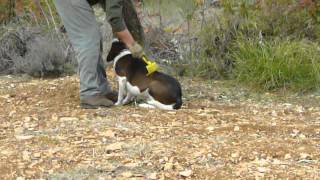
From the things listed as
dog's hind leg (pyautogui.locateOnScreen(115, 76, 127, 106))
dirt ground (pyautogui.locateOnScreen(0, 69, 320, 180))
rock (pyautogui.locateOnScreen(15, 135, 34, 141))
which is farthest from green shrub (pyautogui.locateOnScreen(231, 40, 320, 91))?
rock (pyautogui.locateOnScreen(15, 135, 34, 141))

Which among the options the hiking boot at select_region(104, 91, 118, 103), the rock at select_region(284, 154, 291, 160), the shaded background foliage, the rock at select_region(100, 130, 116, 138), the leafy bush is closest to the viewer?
the rock at select_region(284, 154, 291, 160)

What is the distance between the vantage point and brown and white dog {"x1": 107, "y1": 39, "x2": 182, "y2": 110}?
693 cm

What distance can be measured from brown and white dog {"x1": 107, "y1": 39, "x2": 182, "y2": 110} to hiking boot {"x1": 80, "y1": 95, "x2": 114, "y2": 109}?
0.59 ft

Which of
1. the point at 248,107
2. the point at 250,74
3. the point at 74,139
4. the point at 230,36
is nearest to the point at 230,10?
the point at 230,36

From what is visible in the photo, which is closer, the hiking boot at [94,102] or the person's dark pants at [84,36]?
the person's dark pants at [84,36]

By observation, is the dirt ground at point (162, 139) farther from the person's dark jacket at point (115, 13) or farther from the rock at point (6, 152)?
the person's dark jacket at point (115, 13)

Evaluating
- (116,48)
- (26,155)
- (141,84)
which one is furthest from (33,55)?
(26,155)

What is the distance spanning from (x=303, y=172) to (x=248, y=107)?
2187mm

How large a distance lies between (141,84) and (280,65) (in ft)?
6.34

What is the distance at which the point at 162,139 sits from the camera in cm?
581

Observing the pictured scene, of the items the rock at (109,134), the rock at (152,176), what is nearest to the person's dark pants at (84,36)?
the rock at (109,134)

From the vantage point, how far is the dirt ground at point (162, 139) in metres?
5.14

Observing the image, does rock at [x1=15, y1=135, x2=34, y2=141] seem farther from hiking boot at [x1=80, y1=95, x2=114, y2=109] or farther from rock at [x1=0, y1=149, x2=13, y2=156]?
hiking boot at [x1=80, y1=95, x2=114, y2=109]

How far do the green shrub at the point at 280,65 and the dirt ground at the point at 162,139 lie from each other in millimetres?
364
